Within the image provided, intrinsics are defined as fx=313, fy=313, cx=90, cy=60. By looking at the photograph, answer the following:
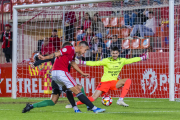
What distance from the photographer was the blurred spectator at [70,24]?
11438 mm

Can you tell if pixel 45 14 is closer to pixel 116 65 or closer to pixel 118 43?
pixel 118 43

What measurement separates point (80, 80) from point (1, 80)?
2.79 metres

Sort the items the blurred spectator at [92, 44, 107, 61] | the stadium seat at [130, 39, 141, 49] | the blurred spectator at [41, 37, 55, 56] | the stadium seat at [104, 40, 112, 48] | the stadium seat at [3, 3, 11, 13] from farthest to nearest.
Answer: the stadium seat at [3, 3, 11, 13] → the stadium seat at [104, 40, 112, 48] → the stadium seat at [130, 39, 141, 49] → the blurred spectator at [41, 37, 55, 56] → the blurred spectator at [92, 44, 107, 61]

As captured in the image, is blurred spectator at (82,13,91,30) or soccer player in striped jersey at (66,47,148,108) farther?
blurred spectator at (82,13,91,30)

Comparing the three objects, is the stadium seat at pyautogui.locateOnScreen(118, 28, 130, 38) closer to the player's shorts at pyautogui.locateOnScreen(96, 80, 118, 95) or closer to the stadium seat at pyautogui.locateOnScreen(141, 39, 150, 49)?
the stadium seat at pyautogui.locateOnScreen(141, 39, 150, 49)

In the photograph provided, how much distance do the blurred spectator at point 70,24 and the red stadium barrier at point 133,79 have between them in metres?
1.61

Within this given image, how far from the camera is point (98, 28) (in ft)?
39.3

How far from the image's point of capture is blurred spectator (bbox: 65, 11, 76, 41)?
11.4 meters

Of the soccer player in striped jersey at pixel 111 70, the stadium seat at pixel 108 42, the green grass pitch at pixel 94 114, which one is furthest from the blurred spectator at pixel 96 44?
the green grass pitch at pixel 94 114

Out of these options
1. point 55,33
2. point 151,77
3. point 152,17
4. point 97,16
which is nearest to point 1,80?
point 55,33

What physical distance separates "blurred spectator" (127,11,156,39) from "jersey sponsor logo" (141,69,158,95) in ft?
6.42

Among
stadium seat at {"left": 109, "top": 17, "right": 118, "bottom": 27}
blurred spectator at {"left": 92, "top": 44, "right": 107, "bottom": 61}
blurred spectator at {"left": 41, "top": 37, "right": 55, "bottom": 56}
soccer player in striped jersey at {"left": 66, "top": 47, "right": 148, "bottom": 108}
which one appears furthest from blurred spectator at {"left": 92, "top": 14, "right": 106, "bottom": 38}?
soccer player in striped jersey at {"left": 66, "top": 47, "right": 148, "bottom": 108}

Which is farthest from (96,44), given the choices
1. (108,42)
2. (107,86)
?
(107,86)

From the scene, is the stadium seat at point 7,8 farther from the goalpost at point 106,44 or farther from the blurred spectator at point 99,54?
the blurred spectator at point 99,54
